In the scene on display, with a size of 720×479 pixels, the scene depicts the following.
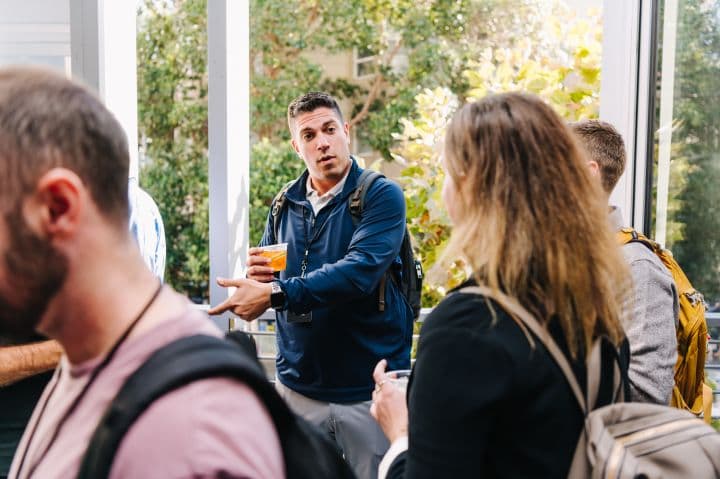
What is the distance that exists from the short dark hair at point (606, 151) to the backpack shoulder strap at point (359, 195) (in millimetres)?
959

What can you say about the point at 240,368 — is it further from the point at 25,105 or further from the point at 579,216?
the point at 579,216

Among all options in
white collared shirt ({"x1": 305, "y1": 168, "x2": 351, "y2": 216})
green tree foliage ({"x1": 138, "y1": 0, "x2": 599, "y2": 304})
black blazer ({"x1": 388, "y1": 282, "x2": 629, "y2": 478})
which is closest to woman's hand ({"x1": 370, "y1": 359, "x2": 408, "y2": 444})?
black blazer ({"x1": 388, "y1": 282, "x2": 629, "y2": 478})

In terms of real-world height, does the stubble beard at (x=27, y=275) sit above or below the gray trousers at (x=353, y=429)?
above

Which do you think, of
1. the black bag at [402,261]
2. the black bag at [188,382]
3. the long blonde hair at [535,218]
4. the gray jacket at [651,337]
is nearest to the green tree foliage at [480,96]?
the black bag at [402,261]

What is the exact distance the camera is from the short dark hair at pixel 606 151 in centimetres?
214

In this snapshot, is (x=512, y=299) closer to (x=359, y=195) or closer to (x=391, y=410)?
(x=391, y=410)

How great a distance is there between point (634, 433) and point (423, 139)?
155 inches

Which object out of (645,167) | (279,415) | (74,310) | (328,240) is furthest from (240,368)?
(645,167)

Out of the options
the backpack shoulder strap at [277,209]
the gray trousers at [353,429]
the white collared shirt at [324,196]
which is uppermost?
the white collared shirt at [324,196]

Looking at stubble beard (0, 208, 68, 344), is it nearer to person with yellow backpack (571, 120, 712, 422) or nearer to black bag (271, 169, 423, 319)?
person with yellow backpack (571, 120, 712, 422)

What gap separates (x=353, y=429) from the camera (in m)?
2.80

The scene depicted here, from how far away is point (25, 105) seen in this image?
76cm

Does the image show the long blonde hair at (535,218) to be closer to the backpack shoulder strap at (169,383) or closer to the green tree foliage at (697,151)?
the backpack shoulder strap at (169,383)

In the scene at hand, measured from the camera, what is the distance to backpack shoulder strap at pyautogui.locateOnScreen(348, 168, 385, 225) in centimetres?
A: 288
